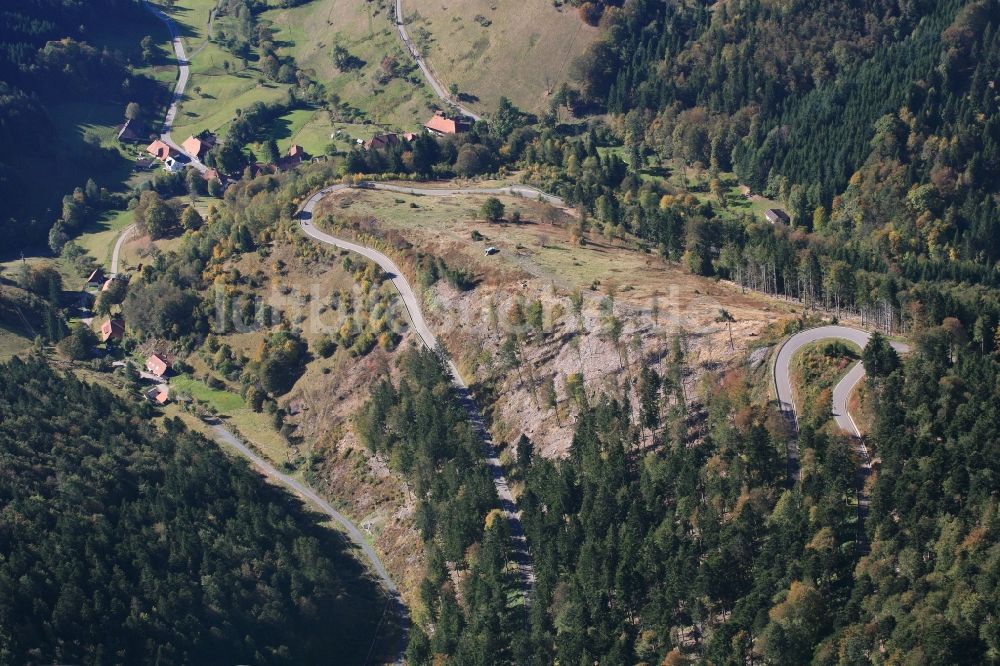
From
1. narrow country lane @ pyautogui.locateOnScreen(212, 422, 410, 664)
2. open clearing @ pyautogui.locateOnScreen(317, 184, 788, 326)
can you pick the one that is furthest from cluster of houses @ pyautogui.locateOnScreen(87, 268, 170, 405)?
open clearing @ pyautogui.locateOnScreen(317, 184, 788, 326)

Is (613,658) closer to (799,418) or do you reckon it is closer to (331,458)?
(799,418)

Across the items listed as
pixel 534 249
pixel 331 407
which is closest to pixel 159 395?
pixel 331 407

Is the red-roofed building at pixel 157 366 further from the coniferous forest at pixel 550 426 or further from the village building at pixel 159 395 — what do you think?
the coniferous forest at pixel 550 426

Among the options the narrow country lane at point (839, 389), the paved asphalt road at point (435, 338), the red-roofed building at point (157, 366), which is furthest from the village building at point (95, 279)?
Result: the narrow country lane at point (839, 389)

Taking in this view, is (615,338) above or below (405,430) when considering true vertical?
above

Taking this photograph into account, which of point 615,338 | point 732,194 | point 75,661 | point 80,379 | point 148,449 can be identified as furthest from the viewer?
point 732,194

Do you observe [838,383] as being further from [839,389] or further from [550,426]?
[550,426]

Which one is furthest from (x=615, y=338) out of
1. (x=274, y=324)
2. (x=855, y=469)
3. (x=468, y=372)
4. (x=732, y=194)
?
(x=732, y=194)
